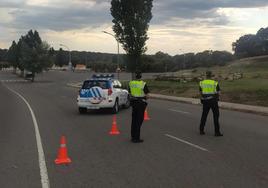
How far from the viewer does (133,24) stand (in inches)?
1857

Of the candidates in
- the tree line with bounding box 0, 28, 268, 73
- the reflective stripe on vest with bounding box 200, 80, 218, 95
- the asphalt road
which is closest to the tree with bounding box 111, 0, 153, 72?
the asphalt road

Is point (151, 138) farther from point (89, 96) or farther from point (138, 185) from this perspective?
point (89, 96)

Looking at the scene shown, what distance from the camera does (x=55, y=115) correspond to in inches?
813

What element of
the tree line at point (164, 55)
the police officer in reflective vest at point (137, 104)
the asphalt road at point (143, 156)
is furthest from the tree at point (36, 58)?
the police officer in reflective vest at point (137, 104)

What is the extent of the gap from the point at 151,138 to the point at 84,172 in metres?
4.64

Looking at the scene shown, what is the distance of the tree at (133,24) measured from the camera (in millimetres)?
46906

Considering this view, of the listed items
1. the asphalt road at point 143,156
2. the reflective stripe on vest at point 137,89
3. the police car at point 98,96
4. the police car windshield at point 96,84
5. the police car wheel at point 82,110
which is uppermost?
the reflective stripe on vest at point 137,89

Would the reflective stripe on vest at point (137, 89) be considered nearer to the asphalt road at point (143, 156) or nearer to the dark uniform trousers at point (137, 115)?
the dark uniform trousers at point (137, 115)

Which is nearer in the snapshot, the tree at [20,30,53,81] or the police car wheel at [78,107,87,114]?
the police car wheel at [78,107,87,114]

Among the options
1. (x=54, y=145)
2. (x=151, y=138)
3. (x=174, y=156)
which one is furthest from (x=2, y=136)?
(x=174, y=156)

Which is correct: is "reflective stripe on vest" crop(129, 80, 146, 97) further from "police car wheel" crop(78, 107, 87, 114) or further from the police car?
"police car wheel" crop(78, 107, 87, 114)

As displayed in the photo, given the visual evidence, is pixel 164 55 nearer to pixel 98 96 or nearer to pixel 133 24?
pixel 133 24

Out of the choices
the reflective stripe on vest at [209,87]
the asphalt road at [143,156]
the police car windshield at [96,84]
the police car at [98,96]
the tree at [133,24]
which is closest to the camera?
the asphalt road at [143,156]

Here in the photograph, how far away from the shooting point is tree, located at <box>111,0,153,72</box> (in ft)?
154
